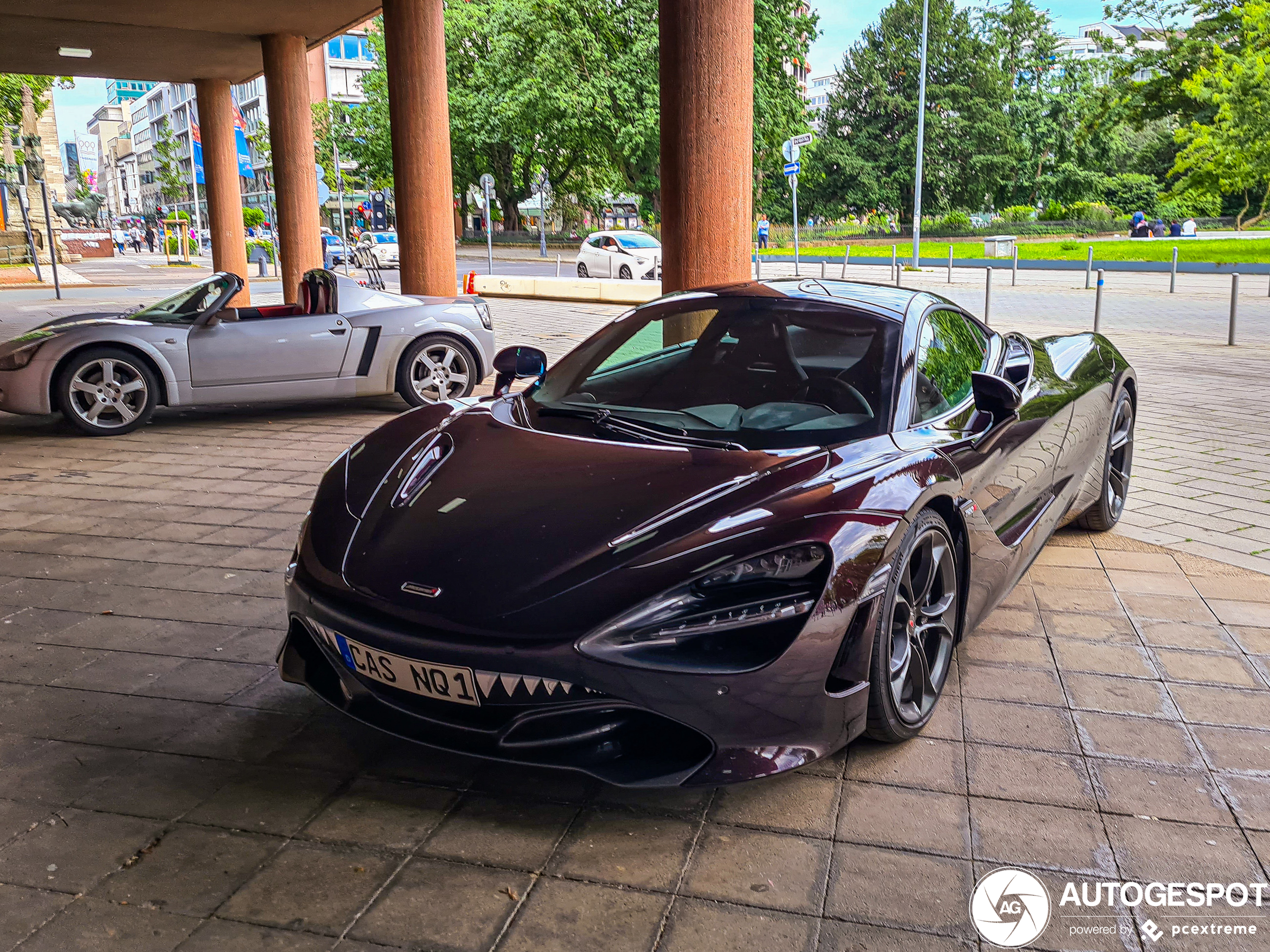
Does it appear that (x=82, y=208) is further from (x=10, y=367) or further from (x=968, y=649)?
(x=968, y=649)

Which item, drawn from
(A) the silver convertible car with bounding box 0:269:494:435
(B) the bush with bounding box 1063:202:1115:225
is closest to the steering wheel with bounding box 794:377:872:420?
(A) the silver convertible car with bounding box 0:269:494:435

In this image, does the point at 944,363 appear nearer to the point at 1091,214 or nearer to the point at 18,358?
the point at 18,358

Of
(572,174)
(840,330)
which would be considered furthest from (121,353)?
(572,174)

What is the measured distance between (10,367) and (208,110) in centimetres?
1219

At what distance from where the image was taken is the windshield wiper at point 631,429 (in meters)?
3.12

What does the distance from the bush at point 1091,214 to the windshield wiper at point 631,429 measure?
54.5 meters

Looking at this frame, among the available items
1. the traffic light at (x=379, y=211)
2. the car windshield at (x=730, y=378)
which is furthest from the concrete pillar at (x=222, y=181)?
the traffic light at (x=379, y=211)

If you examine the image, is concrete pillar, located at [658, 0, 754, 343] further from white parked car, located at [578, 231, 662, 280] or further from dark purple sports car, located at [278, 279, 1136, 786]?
white parked car, located at [578, 231, 662, 280]

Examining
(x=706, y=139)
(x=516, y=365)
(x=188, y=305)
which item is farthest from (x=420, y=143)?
(x=516, y=365)

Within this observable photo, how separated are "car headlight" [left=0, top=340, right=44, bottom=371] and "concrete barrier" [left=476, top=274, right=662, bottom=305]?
44.7 ft

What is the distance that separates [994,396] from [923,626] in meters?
0.85

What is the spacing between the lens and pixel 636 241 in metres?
31.0

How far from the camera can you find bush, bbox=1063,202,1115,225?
52500mm

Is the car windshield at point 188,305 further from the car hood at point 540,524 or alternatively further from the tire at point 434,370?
the car hood at point 540,524
